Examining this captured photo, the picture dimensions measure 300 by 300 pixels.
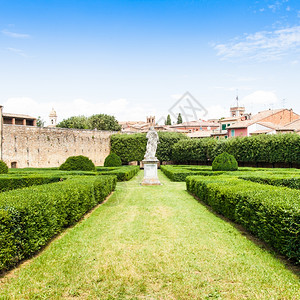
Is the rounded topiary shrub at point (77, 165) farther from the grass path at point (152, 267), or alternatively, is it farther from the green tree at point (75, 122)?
the green tree at point (75, 122)

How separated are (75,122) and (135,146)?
22.9 meters

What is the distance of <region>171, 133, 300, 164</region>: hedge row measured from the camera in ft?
86.3

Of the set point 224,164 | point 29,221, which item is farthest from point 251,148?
point 29,221

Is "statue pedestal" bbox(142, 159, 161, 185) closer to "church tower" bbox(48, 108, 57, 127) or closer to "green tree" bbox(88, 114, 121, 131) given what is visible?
"green tree" bbox(88, 114, 121, 131)

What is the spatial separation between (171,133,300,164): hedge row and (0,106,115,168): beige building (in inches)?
405

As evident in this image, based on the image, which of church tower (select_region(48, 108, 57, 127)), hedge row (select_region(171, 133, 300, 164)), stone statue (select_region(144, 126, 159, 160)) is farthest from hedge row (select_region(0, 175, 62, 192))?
church tower (select_region(48, 108, 57, 127))

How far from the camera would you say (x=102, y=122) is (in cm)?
5675

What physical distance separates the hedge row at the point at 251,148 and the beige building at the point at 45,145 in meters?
10.3

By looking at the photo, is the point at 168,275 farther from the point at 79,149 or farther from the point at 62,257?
the point at 79,149

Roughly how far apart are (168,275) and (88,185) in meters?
5.04

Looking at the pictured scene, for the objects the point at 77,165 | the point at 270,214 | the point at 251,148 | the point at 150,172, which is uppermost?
the point at 251,148

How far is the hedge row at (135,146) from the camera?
121 ft

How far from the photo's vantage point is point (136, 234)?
19.1 feet

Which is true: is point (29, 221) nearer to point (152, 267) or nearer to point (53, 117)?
point (152, 267)
